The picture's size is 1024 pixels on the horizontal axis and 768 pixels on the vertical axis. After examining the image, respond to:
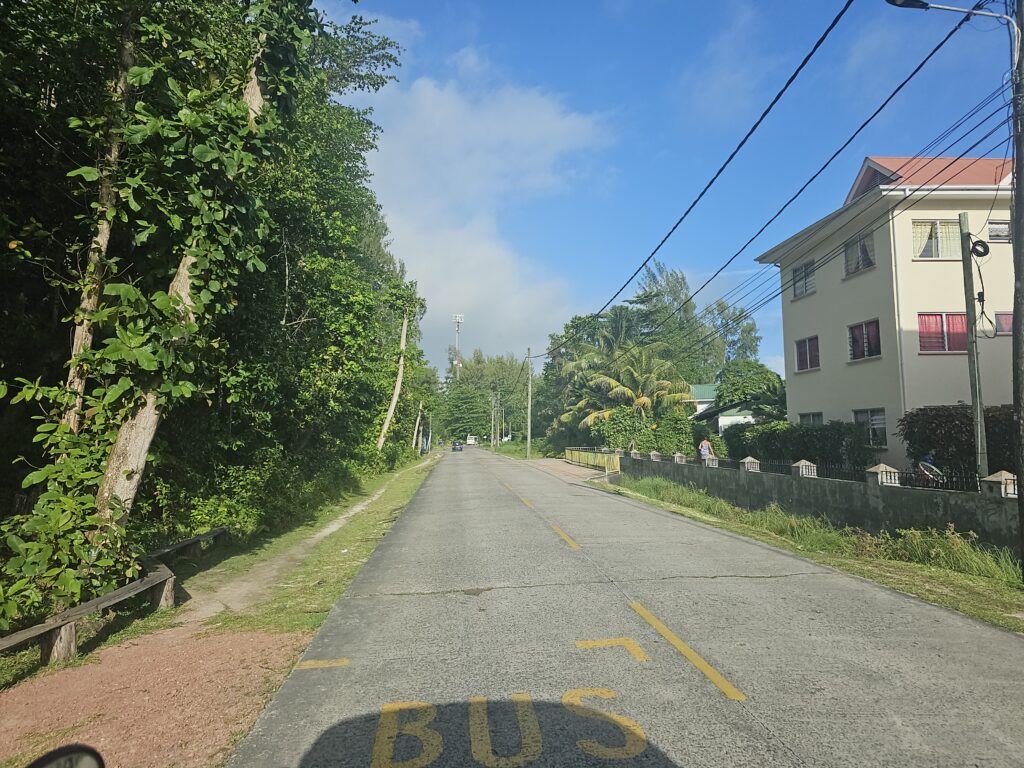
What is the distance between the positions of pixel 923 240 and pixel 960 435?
8286 millimetres

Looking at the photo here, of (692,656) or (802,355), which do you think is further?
(802,355)

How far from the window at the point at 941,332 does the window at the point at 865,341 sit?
1.26 m

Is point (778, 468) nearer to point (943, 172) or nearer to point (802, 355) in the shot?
point (802, 355)

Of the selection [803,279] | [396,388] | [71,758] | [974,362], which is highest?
[803,279]

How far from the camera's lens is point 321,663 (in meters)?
5.33

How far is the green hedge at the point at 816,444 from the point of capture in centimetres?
2067

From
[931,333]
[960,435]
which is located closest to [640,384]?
[931,333]

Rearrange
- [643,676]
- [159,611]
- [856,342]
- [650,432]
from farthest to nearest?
[650,432] → [856,342] → [159,611] → [643,676]

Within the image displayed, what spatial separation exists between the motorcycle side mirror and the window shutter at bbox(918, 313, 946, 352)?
2334 centimetres

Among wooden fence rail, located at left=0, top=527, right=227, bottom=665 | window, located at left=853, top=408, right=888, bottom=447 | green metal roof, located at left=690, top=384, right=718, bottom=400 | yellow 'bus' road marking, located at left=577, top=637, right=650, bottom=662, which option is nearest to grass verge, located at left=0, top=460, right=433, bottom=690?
wooden fence rail, located at left=0, top=527, right=227, bottom=665

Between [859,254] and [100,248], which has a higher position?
[859,254]

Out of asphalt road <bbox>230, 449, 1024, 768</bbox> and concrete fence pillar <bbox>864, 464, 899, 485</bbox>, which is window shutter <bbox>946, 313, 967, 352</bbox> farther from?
asphalt road <bbox>230, 449, 1024, 768</bbox>

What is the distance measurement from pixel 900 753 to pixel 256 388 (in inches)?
386

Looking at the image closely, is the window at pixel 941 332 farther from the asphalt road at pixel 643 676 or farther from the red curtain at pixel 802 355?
the asphalt road at pixel 643 676
